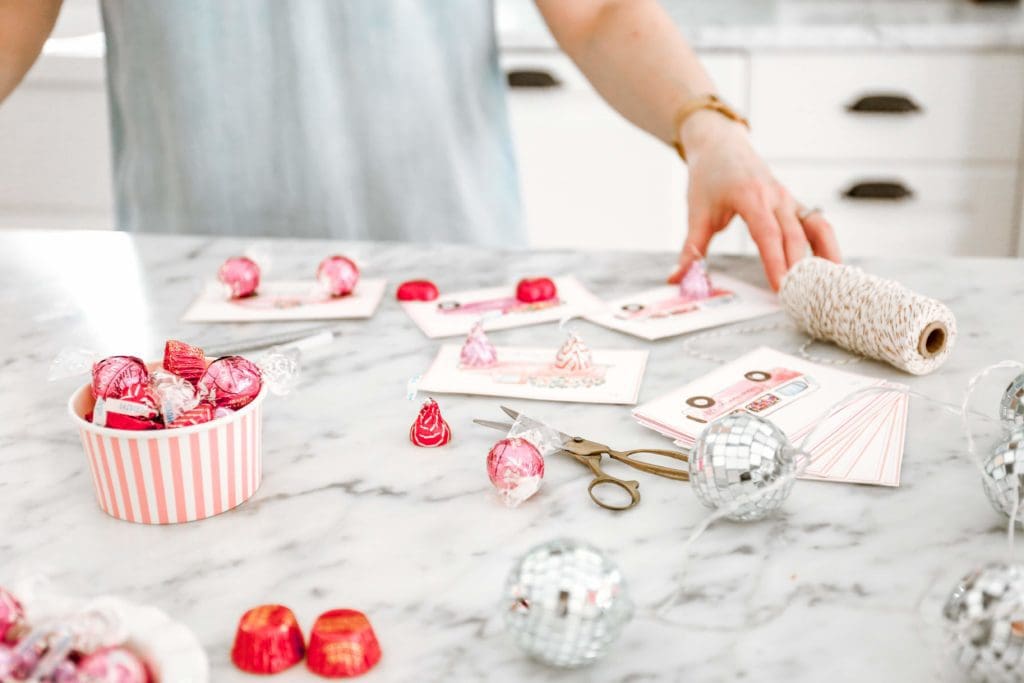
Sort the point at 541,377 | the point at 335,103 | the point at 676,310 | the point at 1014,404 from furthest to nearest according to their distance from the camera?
the point at 335,103 < the point at 676,310 < the point at 541,377 < the point at 1014,404

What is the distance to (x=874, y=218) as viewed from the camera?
2.33 metres

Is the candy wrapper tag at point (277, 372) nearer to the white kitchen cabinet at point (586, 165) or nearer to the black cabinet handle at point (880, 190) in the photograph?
the white kitchen cabinet at point (586, 165)

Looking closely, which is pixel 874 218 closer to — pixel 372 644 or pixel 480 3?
pixel 480 3

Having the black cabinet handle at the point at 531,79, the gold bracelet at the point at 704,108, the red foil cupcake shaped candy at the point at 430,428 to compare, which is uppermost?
the gold bracelet at the point at 704,108

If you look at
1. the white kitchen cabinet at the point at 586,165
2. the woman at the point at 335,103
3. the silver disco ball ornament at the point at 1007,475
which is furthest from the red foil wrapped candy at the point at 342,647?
the white kitchen cabinet at the point at 586,165

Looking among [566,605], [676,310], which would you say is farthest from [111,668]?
[676,310]

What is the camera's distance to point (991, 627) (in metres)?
0.50

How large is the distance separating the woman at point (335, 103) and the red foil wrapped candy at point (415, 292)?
1.31 ft

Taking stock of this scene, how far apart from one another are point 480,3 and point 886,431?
94cm

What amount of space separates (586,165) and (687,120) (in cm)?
120

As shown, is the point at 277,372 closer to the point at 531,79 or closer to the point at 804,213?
the point at 804,213

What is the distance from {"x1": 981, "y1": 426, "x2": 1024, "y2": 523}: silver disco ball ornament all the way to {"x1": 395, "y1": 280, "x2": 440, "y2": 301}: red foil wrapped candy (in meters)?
0.61

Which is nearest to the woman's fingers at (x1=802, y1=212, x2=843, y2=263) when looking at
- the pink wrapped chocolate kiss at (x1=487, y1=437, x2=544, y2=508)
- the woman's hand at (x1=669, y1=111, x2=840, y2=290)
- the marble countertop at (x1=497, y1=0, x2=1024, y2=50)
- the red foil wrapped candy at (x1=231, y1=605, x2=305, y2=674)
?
the woman's hand at (x1=669, y1=111, x2=840, y2=290)

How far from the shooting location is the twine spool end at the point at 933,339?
0.88 metres
